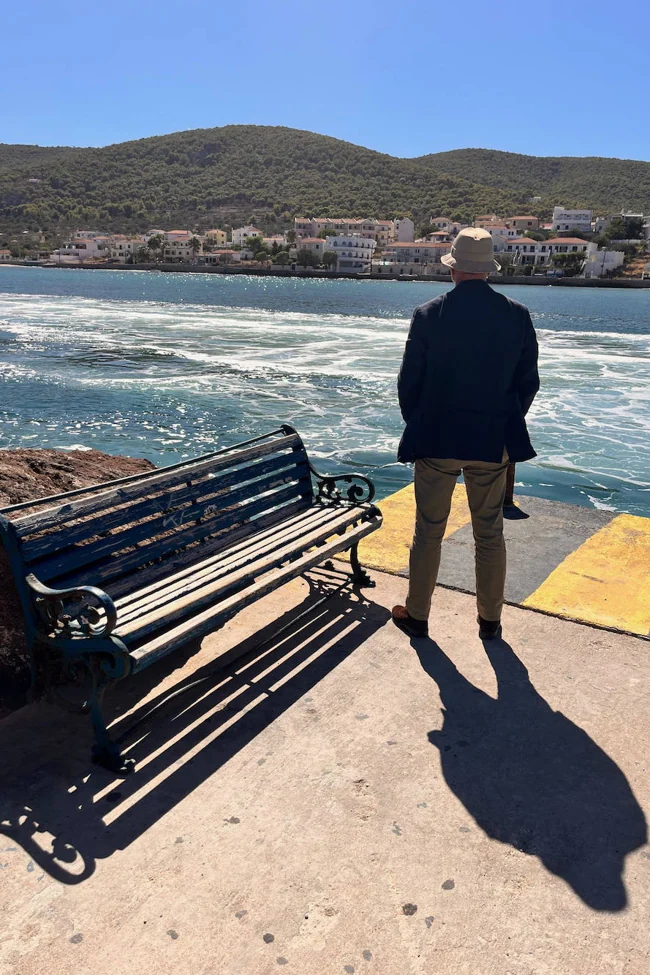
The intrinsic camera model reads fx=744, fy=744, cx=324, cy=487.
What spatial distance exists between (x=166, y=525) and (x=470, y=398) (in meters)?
1.68

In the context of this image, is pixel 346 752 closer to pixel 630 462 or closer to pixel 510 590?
pixel 510 590

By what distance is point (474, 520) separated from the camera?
3.98 metres

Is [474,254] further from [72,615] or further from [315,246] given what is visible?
[315,246]

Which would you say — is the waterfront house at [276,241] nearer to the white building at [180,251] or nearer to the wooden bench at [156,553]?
the white building at [180,251]

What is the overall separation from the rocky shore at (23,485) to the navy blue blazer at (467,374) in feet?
6.73

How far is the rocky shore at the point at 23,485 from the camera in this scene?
353 cm

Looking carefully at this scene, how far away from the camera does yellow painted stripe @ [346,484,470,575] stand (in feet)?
16.8

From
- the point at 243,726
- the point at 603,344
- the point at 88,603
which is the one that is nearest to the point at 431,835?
the point at 243,726

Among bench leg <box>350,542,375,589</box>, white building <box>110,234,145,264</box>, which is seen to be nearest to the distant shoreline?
white building <box>110,234,145,264</box>

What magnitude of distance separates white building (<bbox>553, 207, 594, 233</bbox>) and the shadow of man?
589ft

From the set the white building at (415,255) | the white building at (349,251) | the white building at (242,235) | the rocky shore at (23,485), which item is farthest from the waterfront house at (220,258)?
the rocky shore at (23,485)

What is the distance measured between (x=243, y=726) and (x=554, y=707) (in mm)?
1455

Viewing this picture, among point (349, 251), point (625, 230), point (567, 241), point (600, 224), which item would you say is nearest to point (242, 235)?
point (349, 251)

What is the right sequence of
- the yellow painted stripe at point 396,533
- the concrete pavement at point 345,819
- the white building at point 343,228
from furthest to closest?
the white building at point 343,228 < the yellow painted stripe at point 396,533 < the concrete pavement at point 345,819
